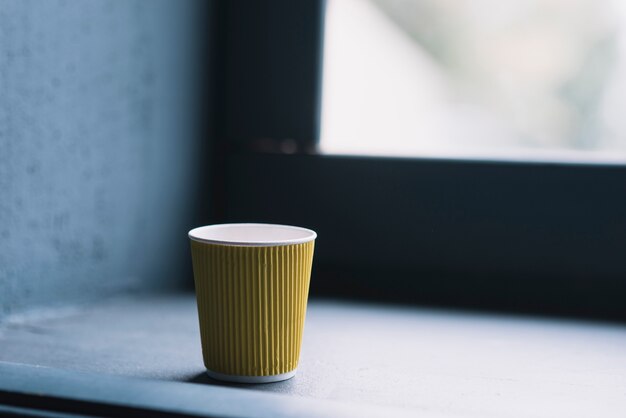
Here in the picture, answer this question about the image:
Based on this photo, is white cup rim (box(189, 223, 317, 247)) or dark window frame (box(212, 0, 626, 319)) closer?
white cup rim (box(189, 223, 317, 247))

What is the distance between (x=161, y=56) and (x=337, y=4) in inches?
15.0

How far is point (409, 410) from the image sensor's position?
83 cm

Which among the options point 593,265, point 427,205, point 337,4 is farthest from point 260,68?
point 593,265

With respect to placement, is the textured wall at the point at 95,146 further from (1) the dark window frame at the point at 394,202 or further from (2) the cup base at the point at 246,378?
(2) the cup base at the point at 246,378

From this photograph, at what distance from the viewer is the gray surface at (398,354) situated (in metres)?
0.93

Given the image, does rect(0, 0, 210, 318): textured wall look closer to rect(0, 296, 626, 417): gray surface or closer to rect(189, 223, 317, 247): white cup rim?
rect(0, 296, 626, 417): gray surface

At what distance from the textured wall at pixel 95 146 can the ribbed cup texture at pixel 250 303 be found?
428mm

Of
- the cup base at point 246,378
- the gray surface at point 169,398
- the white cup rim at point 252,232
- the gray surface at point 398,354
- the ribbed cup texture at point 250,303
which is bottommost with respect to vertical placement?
the gray surface at point 398,354

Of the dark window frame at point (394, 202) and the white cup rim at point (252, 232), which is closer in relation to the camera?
the white cup rim at point (252, 232)

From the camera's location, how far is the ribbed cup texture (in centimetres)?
88

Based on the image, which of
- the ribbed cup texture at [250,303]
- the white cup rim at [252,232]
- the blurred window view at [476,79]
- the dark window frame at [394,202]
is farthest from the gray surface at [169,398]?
the blurred window view at [476,79]

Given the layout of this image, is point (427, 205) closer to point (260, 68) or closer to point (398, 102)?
point (398, 102)

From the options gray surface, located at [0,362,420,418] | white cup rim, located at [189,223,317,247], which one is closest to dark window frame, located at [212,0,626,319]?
white cup rim, located at [189,223,317,247]

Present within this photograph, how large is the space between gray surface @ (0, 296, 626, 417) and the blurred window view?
365mm
